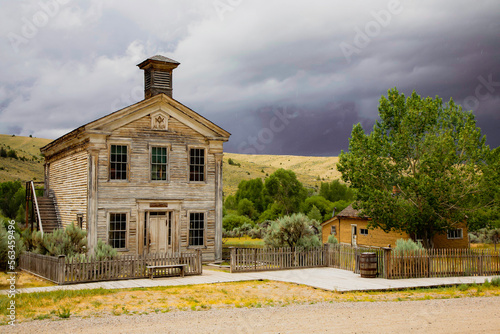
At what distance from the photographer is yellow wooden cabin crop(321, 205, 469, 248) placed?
105 ft

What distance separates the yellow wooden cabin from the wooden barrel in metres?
11.4

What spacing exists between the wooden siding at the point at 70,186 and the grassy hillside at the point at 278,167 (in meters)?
57.5

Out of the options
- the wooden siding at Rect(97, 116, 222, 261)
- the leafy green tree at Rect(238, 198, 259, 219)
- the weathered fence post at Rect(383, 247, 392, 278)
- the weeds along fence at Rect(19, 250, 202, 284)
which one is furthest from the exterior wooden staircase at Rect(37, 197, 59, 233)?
the leafy green tree at Rect(238, 198, 259, 219)

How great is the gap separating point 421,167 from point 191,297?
16992mm

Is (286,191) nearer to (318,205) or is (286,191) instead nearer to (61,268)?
(318,205)

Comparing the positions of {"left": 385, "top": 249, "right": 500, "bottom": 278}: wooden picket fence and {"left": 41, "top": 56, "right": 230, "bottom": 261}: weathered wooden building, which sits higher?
{"left": 41, "top": 56, "right": 230, "bottom": 261}: weathered wooden building

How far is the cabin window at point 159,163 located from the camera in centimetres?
2322

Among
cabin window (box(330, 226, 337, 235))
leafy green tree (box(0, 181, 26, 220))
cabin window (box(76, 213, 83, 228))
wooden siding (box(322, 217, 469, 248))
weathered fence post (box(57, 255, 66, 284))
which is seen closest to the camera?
weathered fence post (box(57, 255, 66, 284))

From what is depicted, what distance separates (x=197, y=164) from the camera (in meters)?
24.2

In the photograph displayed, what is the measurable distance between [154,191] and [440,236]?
62.8ft

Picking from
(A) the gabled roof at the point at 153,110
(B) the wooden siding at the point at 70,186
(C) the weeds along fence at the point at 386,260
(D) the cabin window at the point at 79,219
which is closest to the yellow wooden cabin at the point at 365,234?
(C) the weeds along fence at the point at 386,260

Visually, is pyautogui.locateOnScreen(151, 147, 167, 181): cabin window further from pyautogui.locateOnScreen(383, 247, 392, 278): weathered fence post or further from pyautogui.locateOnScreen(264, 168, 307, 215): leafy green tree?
pyautogui.locateOnScreen(264, 168, 307, 215): leafy green tree

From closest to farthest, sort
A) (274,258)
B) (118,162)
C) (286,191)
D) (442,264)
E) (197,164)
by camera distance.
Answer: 1. (442,264)
2. (274,258)
3. (118,162)
4. (197,164)
5. (286,191)

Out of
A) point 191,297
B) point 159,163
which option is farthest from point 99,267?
point 159,163
